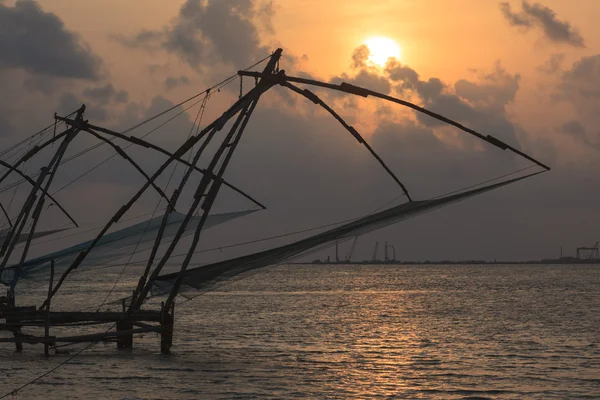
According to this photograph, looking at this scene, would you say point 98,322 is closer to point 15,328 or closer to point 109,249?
point 109,249

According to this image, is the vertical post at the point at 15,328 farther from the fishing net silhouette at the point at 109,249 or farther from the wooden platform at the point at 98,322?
the fishing net silhouette at the point at 109,249

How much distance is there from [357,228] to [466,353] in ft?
40.3

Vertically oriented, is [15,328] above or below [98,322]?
below

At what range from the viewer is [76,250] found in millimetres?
25969

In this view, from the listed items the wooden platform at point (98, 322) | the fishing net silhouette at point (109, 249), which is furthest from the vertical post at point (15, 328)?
the fishing net silhouette at point (109, 249)

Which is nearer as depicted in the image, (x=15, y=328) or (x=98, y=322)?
(x=98, y=322)

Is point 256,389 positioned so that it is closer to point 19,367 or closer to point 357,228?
point 357,228

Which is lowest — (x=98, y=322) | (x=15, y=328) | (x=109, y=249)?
(x=15, y=328)

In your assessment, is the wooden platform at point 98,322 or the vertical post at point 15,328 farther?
the vertical post at point 15,328

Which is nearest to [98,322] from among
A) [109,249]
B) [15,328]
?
[109,249]

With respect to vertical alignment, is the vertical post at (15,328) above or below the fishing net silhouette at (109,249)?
below

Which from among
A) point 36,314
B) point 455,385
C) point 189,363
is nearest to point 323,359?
point 189,363

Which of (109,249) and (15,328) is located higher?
(109,249)

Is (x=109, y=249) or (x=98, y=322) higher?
(x=109, y=249)
